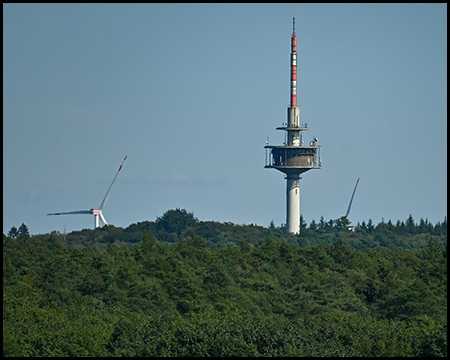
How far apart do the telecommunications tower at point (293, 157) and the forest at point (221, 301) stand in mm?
53690

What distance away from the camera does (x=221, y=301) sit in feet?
282

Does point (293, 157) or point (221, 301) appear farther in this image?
point (293, 157)

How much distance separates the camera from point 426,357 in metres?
57.6

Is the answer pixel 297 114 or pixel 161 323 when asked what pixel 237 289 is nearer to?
pixel 161 323

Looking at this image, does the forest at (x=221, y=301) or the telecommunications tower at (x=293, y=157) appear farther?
the telecommunications tower at (x=293, y=157)

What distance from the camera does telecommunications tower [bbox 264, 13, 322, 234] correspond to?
18200 centimetres

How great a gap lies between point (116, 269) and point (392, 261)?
3678 centimetres

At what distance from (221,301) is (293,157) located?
98.1 m

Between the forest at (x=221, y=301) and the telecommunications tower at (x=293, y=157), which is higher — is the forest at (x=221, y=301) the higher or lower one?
the lower one

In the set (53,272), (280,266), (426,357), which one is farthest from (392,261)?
(426,357)

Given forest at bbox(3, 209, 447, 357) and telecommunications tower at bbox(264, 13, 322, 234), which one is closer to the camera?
forest at bbox(3, 209, 447, 357)

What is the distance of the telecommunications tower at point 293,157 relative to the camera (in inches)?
7165

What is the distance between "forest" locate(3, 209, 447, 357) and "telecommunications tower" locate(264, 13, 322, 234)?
176 feet

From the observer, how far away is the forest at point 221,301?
192 feet
